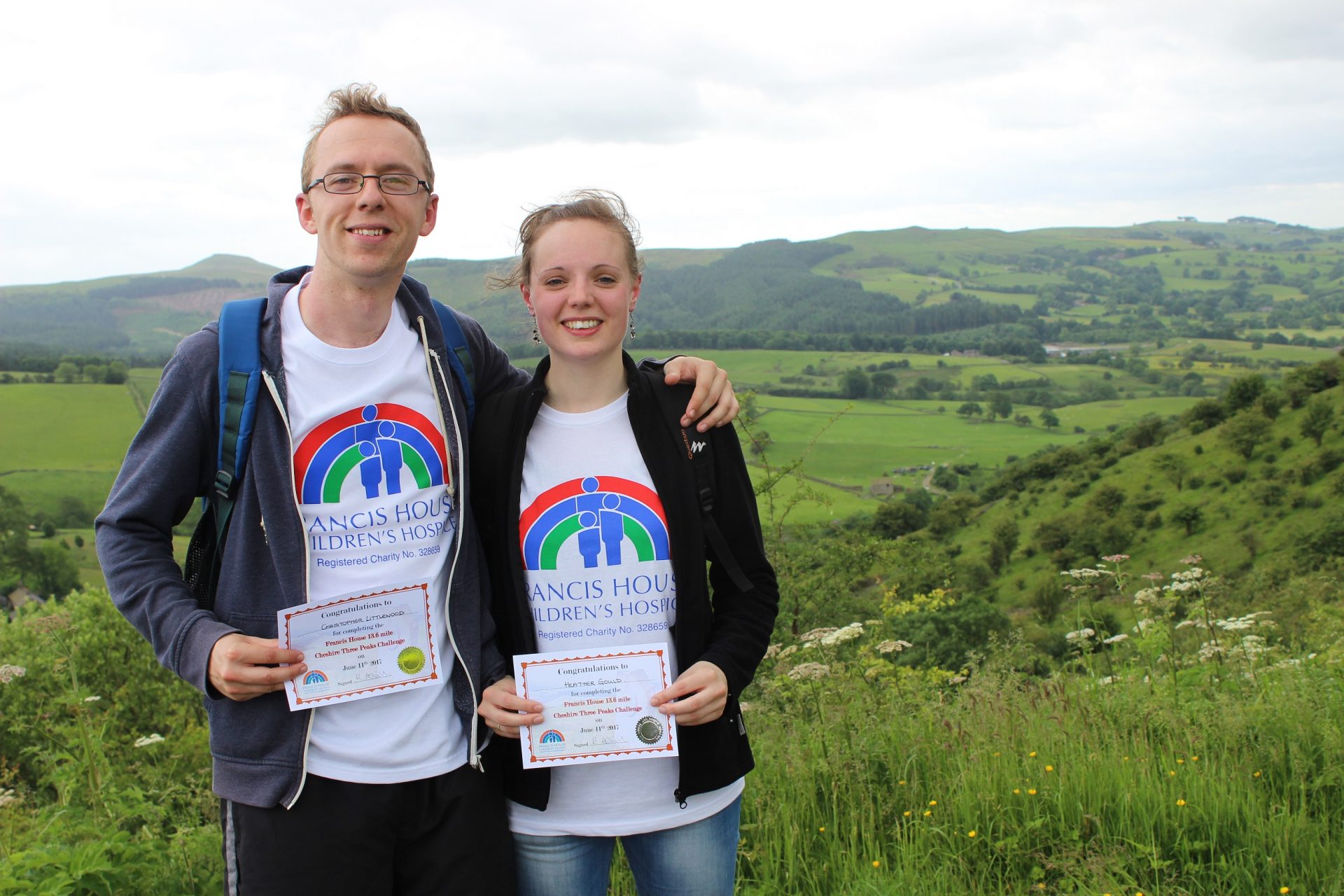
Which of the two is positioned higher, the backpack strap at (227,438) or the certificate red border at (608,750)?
the backpack strap at (227,438)

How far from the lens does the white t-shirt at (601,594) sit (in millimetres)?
2143

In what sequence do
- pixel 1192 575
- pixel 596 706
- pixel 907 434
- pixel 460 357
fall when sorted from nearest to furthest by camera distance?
1. pixel 596 706
2. pixel 460 357
3. pixel 1192 575
4. pixel 907 434

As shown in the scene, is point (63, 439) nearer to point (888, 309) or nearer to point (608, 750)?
point (608, 750)

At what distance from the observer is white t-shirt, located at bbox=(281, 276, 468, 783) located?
2051mm

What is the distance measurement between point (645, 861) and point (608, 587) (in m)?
0.64

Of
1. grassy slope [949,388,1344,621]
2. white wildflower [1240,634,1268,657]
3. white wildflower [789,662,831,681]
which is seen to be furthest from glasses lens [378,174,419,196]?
grassy slope [949,388,1344,621]

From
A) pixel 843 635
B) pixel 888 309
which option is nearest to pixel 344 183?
pixel 843 635

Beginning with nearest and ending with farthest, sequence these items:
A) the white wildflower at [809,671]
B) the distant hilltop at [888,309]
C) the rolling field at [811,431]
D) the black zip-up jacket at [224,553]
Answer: the black zip-up jacket at [224,553]
the white wildflower at [809,671]
the rolling field at [811,431]
the distant hilltop at [888,309]

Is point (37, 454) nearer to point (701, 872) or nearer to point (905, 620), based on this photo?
point (905, 620)

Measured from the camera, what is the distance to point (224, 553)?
2045 millimetres

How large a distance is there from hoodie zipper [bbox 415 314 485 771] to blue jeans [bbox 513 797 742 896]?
0.81 feet

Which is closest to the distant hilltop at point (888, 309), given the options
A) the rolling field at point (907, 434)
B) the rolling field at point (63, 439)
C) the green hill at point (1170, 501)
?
the rolling field at point (907, 434)

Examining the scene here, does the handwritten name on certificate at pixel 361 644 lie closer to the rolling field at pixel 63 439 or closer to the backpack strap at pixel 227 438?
the backpack strap at pixel 227 438

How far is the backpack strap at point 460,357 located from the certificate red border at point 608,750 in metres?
0.63
